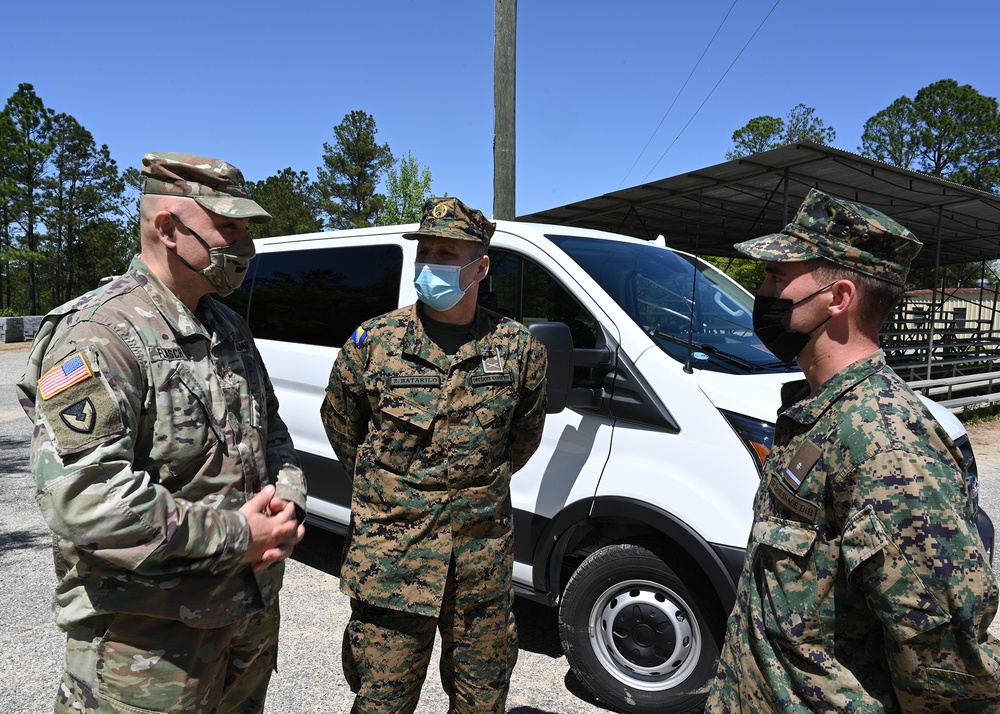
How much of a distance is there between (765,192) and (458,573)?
28.9 ft

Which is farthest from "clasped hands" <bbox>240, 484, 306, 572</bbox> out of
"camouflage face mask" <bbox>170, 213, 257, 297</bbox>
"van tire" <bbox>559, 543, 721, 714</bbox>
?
"van tire" <bbox>559, 543, 721, 714</bbox>

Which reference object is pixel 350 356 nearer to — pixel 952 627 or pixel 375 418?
pixel 375 418

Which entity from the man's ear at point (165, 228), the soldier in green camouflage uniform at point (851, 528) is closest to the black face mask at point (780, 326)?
the soldier in green camouflage uniform at point (851, 528)

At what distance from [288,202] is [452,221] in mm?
41513

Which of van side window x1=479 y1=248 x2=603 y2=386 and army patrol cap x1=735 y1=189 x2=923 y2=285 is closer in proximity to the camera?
army patrol cap x1=735 y1=189 x2=923 y2=285

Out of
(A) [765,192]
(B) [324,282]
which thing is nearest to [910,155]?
(A) [765,192]

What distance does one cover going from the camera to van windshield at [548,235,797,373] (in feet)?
10.1

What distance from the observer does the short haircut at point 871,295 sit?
1.50 meters

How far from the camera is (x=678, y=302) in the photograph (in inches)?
136

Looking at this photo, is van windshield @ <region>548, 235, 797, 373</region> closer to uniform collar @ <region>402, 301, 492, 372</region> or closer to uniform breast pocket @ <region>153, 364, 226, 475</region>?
uniform collar @ <region>402, 301, 492, 372</region>

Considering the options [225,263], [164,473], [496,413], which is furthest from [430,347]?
[164,473]

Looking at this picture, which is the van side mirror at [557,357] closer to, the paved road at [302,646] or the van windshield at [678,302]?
the van windshield at [678,302]

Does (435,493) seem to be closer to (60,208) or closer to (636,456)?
(636,456)

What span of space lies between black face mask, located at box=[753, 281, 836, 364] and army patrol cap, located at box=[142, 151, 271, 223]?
127 centimetres
